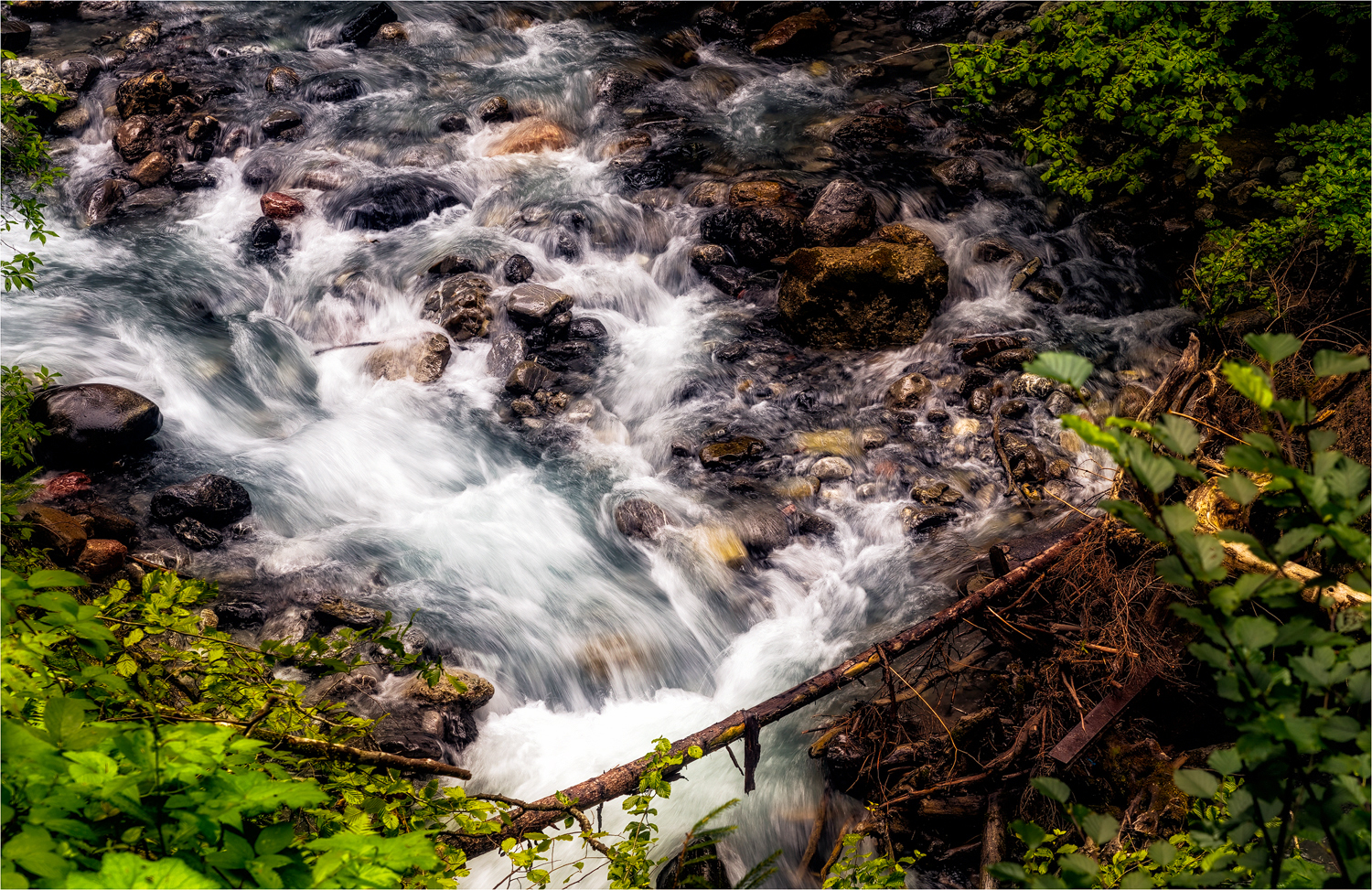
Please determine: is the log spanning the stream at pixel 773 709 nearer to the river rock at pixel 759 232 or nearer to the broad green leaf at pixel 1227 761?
the broad green leaf at pixel 1227 761

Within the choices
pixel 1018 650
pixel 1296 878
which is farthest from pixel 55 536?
pixel 1296 878

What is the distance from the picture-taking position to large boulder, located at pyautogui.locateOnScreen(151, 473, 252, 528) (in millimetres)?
5371

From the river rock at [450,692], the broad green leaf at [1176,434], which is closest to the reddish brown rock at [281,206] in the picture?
the river rock at [450,692]

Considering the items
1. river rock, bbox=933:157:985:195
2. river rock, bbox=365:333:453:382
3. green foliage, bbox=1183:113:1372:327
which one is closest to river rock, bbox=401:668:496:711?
river rock, bbox=365:333:453:382

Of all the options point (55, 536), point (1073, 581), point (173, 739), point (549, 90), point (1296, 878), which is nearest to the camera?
point (173, 739)

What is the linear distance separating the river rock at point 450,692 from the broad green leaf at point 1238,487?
4.00 metres

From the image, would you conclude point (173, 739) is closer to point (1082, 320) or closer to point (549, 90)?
point (1082, 320)

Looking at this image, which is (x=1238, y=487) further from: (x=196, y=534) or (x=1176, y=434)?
(x=196, y=534)

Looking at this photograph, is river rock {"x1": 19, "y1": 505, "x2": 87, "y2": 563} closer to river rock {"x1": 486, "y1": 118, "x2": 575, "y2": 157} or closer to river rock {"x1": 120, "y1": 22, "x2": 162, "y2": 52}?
river rock {"x1": 486, "y1": 118, "x2": 575, "y2": 157}

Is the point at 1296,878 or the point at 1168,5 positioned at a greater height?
the point at 1168,5

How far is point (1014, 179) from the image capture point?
861cm

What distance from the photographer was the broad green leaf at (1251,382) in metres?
1.17

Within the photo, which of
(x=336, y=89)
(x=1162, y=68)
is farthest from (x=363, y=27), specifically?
(x=1162, y=68)

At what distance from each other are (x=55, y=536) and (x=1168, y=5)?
368 inches
